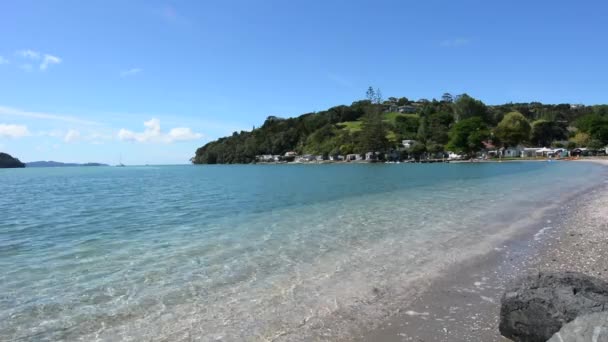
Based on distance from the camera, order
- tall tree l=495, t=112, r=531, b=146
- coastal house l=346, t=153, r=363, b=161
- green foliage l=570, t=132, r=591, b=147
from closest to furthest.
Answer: green foliage l=570, t=132, r=591, b=147 → tall tree l=495, t=112, r=531, b=146 → coastal house l=346, t=153, r=363, b=161

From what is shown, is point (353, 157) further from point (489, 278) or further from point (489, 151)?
point (489, 278)

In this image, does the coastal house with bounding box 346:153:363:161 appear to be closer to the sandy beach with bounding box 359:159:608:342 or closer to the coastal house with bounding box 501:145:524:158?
the coastal house with bounding box 501:145:524:158

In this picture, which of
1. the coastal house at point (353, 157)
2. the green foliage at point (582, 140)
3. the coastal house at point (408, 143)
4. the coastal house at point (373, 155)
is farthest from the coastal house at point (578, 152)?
the coastal house at point (353, 157)

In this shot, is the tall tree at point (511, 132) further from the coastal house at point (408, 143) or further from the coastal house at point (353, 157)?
the coastal house at point (353, 157)

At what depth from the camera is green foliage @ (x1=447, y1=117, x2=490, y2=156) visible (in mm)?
150750

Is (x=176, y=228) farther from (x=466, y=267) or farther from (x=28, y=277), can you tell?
(x=466, y=267)

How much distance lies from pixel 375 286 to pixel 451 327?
9.96 ft

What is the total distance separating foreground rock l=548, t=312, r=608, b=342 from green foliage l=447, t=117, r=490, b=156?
15621 centimetres

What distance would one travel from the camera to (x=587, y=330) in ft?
15.3

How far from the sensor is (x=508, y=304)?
22.8ft

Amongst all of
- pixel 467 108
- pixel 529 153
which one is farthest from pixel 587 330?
pixel 467 108

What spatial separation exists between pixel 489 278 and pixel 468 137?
15237 cm

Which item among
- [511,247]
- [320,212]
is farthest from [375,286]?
[320,212]

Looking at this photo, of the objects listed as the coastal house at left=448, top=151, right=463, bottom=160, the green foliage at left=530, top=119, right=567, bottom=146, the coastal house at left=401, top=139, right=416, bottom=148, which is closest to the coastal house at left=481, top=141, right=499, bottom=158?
the coastal house at left=448, top=151, right=463, bottom=160
